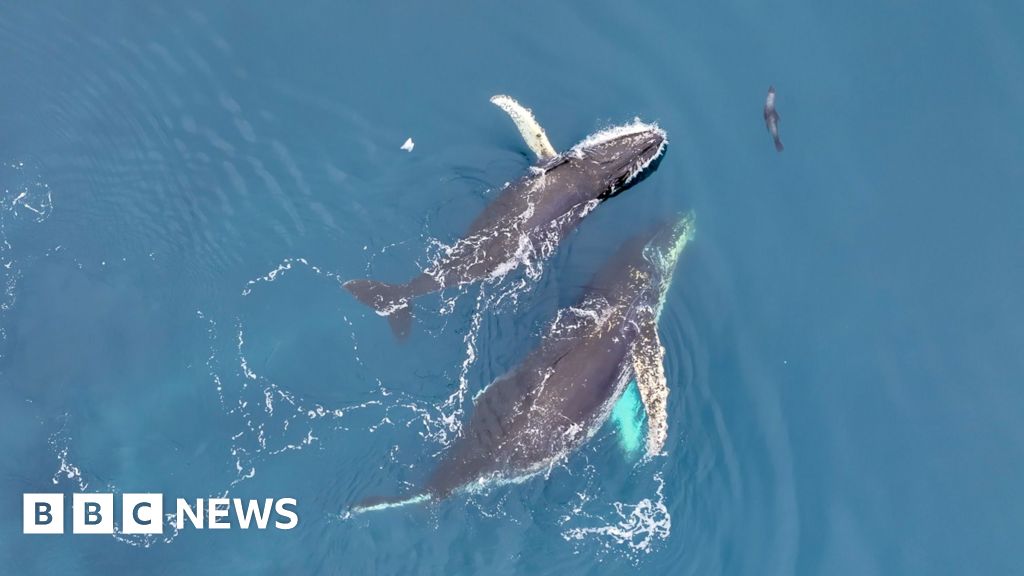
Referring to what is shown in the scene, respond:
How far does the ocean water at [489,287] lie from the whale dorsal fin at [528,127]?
250 mm

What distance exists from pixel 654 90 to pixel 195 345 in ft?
35.3

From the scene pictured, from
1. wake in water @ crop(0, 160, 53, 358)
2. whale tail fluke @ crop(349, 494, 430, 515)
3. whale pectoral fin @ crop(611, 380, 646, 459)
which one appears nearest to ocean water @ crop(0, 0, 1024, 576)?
→ wake in water @ crop(0, 160, 53, 358)

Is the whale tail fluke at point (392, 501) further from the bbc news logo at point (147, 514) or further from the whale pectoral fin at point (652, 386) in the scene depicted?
the whale pectoral fin at point (652, 386)

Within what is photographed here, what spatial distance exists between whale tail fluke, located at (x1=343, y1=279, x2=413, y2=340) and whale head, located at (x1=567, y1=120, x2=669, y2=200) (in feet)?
15.0

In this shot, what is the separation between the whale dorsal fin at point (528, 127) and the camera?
18.1 meters

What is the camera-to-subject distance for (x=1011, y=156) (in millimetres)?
18578

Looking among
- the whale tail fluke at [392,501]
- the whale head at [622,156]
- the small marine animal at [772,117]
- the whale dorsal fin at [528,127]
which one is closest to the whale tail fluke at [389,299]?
the whale tail fluke at [392,501]

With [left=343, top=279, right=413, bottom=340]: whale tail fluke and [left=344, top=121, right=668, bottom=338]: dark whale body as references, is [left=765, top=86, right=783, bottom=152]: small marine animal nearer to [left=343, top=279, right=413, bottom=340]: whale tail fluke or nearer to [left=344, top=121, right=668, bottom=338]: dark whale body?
[left=344, top=121, right=668, bottom=338]: dark whale body

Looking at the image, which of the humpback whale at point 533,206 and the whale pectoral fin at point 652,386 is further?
the whale pectoral fin at point 652,386

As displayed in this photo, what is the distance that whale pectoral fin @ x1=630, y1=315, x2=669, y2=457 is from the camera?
17438mm

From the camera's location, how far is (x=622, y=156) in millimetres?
18219

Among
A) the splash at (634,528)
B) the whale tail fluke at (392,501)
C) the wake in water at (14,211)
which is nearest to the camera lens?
the whale tail fluke at (392,501)

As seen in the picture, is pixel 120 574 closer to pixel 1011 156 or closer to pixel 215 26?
pixel 215 26

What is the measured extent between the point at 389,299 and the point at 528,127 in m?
4.57
